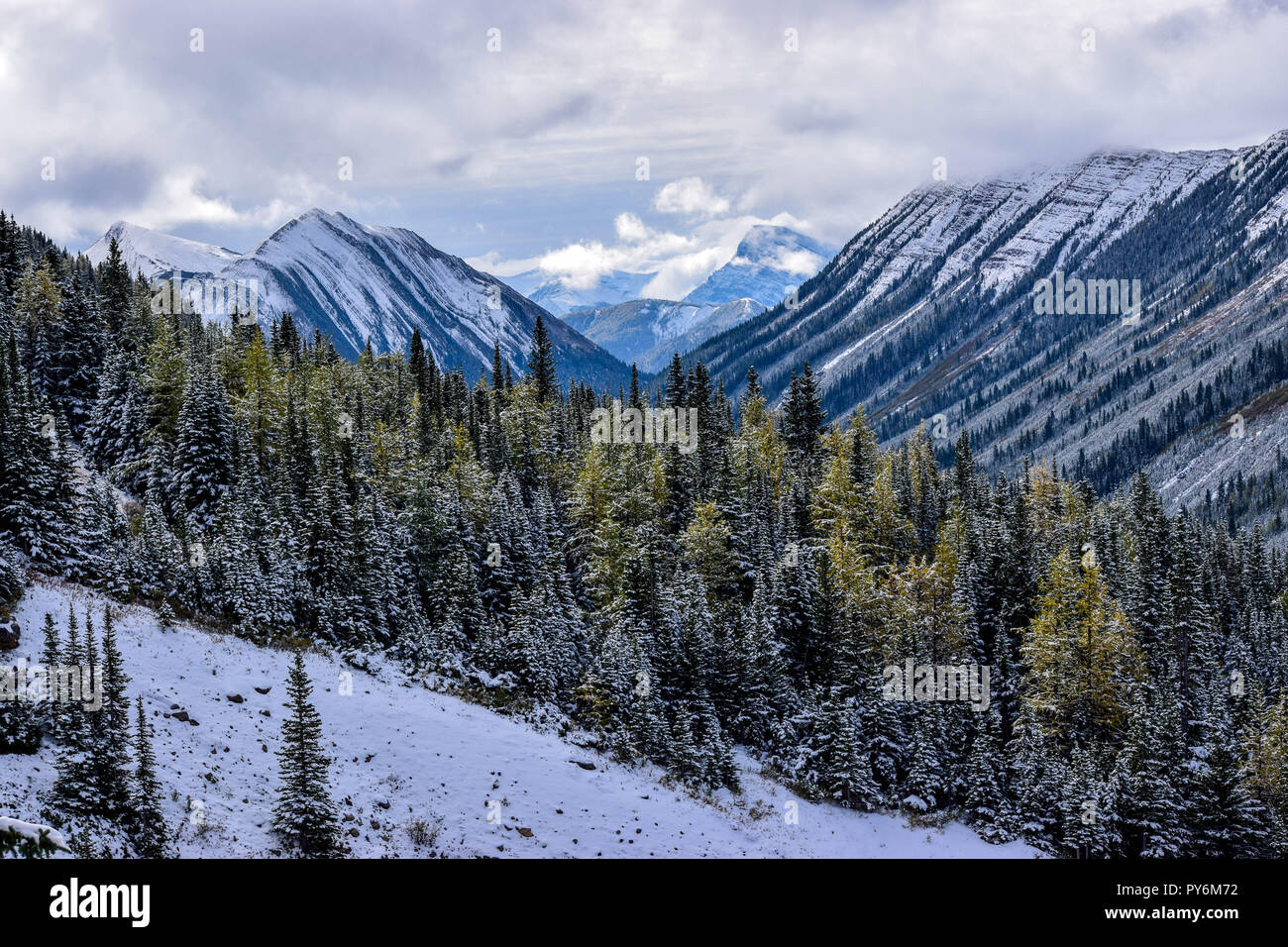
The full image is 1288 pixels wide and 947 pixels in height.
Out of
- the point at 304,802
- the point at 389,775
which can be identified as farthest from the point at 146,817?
the point at 389,775

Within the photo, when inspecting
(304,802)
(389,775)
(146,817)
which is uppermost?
(146,817)

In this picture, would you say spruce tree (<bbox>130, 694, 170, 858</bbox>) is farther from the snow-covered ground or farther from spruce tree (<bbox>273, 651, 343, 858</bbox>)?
spruce tree (<bbox>273, 651, 343, 858</bbox>)

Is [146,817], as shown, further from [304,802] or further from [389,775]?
[389,775]

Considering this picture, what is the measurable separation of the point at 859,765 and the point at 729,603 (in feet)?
54.4

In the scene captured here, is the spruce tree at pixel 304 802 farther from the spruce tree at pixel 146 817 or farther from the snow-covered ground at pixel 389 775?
the spruce tree at pixel 146 817

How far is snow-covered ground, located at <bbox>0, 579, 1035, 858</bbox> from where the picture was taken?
2417 cm

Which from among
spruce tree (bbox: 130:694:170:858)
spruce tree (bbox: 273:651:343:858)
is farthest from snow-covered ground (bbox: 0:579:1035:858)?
spruce tree (bbox: 130:694:170:858)

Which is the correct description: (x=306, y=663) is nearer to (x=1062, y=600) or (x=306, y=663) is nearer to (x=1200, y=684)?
(x=1062, y=600)

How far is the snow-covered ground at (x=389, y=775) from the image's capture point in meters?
24.2

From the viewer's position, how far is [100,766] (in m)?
20.4

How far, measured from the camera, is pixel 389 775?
95.3 feet

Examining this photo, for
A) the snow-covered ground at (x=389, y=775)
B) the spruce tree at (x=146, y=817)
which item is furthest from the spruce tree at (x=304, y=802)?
the spruce tree at (x=146, y=817)

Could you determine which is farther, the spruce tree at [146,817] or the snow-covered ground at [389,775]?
the snow-covered ground at [389,775]
